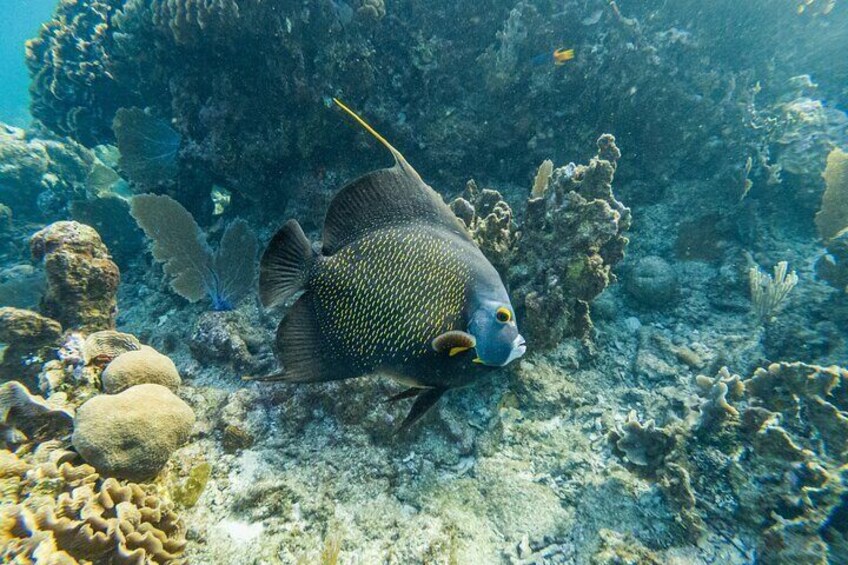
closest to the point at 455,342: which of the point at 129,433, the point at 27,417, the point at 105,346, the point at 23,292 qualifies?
the point at 129,433

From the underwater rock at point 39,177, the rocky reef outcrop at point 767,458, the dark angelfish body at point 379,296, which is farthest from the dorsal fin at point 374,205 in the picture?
the underwater rock at point 39,177

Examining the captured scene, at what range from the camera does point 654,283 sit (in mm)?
4508

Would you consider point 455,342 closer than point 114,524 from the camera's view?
Yes

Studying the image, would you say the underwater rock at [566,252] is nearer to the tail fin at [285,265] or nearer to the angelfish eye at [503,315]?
the angelfish eye at [503,315]

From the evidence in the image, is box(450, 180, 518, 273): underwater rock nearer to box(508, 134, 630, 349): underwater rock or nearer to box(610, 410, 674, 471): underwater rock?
box(508, 134, 630, 349): underwater rock

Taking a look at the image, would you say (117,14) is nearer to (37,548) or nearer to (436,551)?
(37,548)

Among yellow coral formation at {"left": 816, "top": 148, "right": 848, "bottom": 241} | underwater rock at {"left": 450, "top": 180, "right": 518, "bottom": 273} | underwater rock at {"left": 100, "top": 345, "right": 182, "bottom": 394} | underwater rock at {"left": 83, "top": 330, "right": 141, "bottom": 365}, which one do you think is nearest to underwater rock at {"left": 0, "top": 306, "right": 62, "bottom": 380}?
underwater rock at {"left": 83, "top": 330, "right": 141, "bottom": 365}

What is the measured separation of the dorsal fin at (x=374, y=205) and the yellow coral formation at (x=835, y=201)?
5.89 metres

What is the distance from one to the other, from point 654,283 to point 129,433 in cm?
514

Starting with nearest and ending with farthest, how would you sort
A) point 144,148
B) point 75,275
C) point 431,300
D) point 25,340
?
point 431,300 < point 25,340 < point 75,275 < point 144,148

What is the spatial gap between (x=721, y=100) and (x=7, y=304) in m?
11.1

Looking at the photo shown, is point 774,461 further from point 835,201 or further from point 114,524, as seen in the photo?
point 835,201

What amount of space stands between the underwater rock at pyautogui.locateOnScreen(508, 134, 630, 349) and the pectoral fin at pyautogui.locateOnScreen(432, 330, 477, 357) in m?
1.90

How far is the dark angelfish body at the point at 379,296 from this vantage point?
1.73 metres
